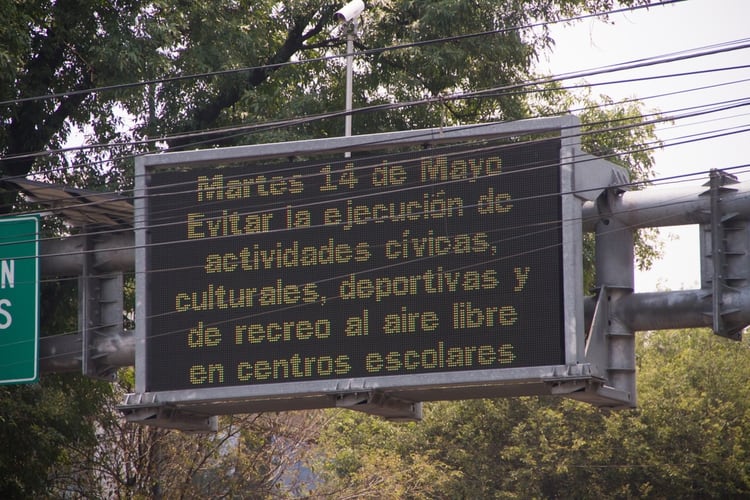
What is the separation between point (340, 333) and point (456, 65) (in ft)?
24.7

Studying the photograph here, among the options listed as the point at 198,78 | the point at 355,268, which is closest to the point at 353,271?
the point at 355,268

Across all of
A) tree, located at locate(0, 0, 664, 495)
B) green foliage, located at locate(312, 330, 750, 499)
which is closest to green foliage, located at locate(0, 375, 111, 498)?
tree, located at locate(0, 0, 664, 495)

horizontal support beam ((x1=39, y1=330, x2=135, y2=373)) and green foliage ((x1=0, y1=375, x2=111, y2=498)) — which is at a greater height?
horizontal support beam ((x1=39, y1=330, x2=135, y2=373))

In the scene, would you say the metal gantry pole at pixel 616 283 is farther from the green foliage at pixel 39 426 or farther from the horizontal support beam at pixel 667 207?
the green foliage at pixel 39 426

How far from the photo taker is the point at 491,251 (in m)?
12.2

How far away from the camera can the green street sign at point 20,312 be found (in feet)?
46.7

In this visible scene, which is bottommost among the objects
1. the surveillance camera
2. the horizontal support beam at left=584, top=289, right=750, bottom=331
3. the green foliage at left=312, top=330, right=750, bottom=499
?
the green foliage at left=312, top=330, right=750, bottom=499

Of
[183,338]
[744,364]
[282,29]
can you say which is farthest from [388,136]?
[744,364]

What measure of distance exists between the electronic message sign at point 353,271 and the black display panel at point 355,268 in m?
0.01

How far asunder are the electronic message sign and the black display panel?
1 cm

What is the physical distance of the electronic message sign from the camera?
39.6ft

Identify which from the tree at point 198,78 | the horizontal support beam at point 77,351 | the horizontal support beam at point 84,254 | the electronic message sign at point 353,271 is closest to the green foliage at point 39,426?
the tree at point 198,78

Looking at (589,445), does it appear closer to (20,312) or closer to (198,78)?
(198,78)

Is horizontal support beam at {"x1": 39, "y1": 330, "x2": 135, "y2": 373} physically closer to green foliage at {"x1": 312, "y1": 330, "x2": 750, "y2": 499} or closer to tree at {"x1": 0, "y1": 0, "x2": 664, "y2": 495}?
tree at {"x1": 0, "y1": 0, "x2": 664, "y2": 495}
